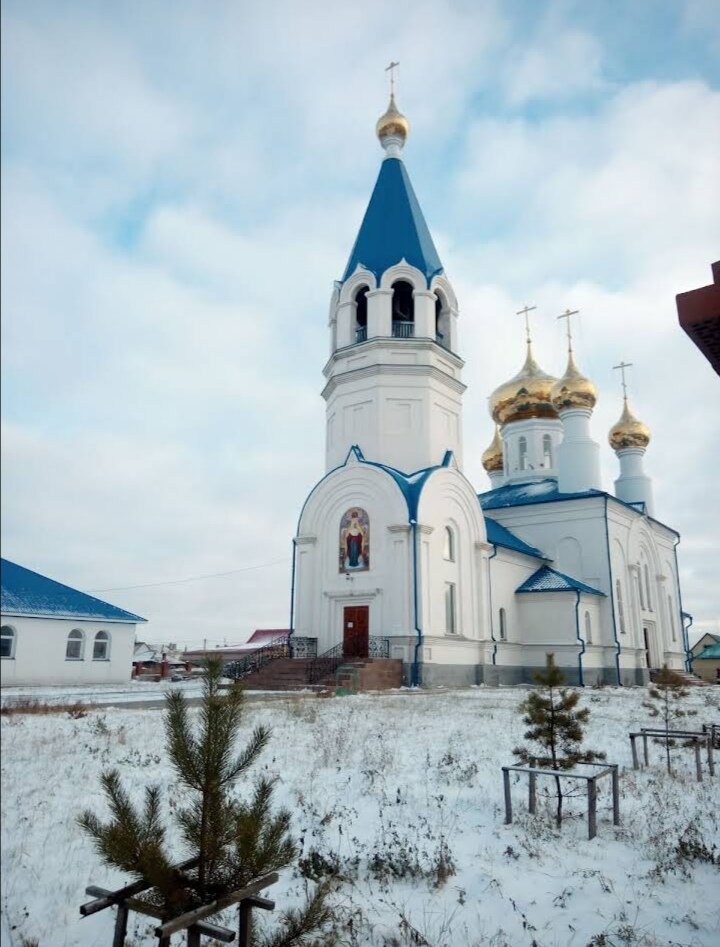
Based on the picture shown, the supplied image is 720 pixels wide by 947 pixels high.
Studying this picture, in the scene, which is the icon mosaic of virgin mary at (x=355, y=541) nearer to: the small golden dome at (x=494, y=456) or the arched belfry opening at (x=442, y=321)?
the arched belfry opening at (x=442, y=321)

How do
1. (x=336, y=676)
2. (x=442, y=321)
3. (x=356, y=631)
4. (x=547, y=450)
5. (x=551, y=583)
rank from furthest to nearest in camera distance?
(x=547, y=450)
(x=551, y=583)
(x=442, y=321)
(x=356, y=631)
(x=336, y=676)

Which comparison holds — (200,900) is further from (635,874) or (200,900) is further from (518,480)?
(518,480)

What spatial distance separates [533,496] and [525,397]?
712 cm

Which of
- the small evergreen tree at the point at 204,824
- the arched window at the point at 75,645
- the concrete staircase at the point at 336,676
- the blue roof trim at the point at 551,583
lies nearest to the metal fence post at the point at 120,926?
the small evergreen tree at the point at 204,824

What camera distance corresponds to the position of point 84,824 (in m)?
2.64

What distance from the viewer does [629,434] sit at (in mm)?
40188

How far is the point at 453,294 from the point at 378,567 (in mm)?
11145

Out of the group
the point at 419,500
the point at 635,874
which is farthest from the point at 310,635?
the point at 635,874

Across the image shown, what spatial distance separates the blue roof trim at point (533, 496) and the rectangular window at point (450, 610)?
9815mm

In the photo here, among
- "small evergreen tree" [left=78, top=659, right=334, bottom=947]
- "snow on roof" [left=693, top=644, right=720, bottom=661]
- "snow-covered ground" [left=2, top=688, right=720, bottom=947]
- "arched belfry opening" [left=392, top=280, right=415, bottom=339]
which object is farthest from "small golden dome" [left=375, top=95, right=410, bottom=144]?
"snow on roof" [left=693, top=644, right=720, bottom=661]

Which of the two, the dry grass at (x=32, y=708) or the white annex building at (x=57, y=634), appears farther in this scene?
the white annex building at (x=57, y=634)

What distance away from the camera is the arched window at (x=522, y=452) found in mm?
39656

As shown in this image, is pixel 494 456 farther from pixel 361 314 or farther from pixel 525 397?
pixel 361 314

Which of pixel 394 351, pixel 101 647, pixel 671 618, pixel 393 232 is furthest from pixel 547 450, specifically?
pixel 101 647
